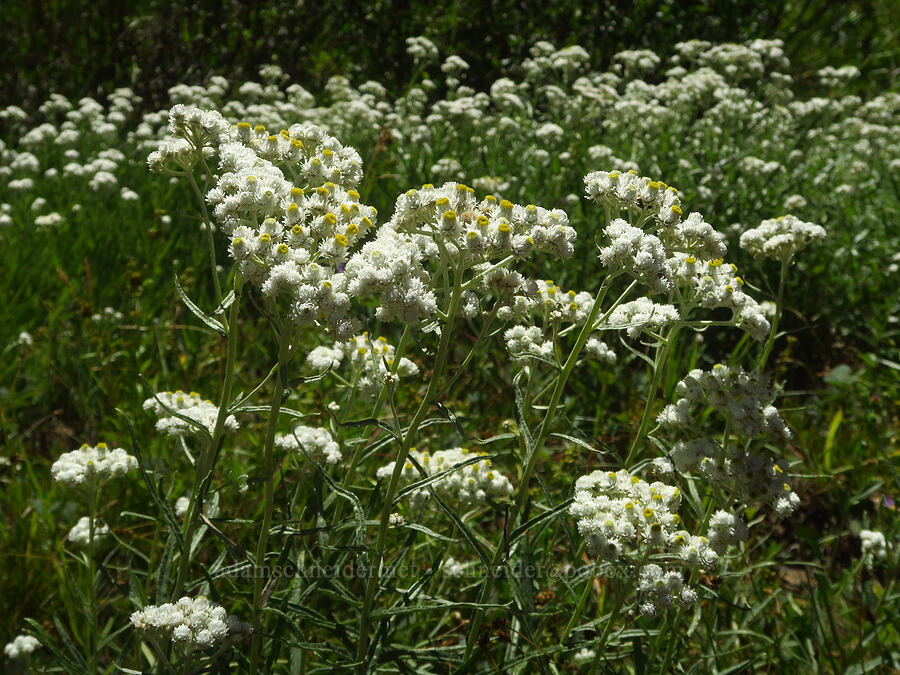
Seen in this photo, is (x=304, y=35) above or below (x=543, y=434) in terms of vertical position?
below

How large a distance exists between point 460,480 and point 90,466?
3.44ft

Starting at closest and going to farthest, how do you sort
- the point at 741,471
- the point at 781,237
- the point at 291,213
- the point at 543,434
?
1. the point at 291,213
2. the point at 543,434
3. the point at 741,471
4. the point at 781,237

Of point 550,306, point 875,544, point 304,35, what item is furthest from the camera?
point 304,35

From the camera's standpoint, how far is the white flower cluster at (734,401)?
79.7 inches

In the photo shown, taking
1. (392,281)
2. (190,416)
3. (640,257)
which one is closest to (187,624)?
(190,416)

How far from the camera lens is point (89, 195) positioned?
5.24 meters

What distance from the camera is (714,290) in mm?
2111

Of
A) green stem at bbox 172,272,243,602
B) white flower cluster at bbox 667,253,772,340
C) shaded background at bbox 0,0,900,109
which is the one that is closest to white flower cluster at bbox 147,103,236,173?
green stem at bbox 172,272,243,602

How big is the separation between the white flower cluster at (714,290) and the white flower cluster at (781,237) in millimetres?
453

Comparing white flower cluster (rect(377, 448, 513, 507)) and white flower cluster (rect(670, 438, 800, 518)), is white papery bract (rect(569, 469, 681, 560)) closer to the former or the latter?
white flower cluster (rect(670, 438, 800, 518))

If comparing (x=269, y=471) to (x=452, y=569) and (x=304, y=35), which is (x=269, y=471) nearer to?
(x=452, y=569)

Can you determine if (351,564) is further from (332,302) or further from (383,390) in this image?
(332,302)

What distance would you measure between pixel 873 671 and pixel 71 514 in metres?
2.86

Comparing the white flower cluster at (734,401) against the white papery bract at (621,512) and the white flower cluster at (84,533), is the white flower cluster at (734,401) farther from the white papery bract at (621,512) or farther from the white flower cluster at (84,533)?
the white flower cluster at (84,533)
